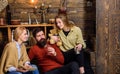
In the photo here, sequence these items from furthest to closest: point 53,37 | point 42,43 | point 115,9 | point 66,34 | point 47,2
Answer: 1. point 47,2
2. point 115,9
3. point 66,34
4. point 53,37
5. point 42,43

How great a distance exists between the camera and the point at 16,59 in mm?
3336

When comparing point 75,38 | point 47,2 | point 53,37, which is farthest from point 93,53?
point 47,2

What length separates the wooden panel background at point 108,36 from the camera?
176 inches

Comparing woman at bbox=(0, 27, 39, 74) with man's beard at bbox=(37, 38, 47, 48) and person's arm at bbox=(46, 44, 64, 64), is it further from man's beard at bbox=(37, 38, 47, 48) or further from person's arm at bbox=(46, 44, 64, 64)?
person's arm at bbox=(46, 44, 64, 64)

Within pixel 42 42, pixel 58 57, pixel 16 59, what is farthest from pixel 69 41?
pixel 16 59

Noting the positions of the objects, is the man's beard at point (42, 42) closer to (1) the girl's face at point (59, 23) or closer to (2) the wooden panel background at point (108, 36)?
(1) the girl's face at point (59, 23)

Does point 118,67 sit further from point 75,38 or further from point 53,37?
point 53,37

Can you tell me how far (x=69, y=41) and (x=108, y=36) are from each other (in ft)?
2.76

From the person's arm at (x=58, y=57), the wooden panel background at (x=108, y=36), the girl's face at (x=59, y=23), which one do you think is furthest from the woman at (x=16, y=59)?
the wooden panel background at (x=108, y=36)

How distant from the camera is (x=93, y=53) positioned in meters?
4.53

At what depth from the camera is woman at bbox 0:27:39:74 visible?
3.25 meters

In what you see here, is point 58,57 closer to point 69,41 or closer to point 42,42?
point 42,42

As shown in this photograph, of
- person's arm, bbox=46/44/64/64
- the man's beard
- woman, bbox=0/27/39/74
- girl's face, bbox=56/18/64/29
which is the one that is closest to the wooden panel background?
girl's face, bbox=56/18/64/29

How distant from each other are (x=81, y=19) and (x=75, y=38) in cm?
123
